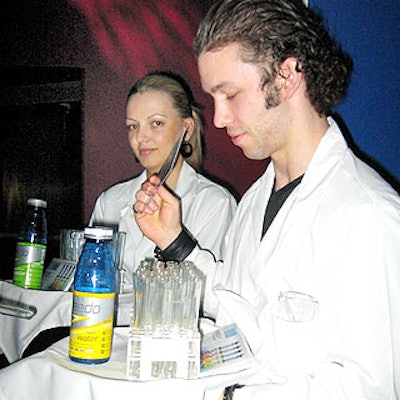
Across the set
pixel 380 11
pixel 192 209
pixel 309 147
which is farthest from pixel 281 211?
pixel 380 11

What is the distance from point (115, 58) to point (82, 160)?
516 mm

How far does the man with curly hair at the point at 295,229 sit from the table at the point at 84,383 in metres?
0.05

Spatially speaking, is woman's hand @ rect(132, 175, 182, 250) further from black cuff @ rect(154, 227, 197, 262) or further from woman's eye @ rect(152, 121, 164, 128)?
woman's eye @ rect(152, 121, 164, 128)

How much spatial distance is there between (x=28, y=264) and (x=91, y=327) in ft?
2.50

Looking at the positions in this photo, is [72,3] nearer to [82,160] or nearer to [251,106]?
[82,160]

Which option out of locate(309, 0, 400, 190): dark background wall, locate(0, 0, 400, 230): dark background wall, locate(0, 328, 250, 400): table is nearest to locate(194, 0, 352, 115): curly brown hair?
locate(309, 0, 400, 190): dark background wall

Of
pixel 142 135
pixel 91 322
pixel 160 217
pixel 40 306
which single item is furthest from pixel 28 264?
pixel 91 322

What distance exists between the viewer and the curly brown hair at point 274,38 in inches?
43.5

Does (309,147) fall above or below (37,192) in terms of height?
below

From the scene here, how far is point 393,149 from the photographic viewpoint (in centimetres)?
178

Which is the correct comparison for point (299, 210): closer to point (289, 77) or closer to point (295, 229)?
point (295, 229)

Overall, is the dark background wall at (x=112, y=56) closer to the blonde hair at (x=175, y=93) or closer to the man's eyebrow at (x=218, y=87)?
the blonde hair at (x=175, y=93)

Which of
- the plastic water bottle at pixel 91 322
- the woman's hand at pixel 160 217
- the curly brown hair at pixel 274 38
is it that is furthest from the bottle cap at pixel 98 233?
the curly brown hair at pixel 274 38

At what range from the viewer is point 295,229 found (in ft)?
3.43
